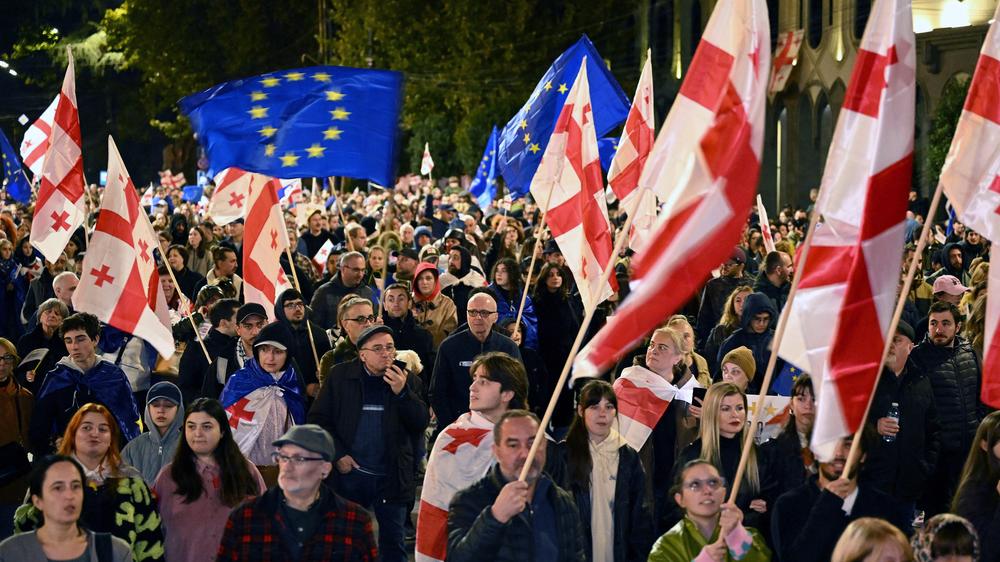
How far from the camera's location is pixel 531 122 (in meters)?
16.6

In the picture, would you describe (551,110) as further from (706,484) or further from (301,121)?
(706,484)

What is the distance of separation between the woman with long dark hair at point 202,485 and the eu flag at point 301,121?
3587 mm

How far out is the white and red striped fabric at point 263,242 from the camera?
12094 mm

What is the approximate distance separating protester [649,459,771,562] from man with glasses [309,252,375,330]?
6.52 m

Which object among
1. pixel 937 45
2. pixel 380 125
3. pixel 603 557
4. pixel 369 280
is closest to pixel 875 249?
pixel 603 557

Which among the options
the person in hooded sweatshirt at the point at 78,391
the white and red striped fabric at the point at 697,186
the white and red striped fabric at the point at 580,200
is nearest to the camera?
the white and red striped fabric at the point at 697,186

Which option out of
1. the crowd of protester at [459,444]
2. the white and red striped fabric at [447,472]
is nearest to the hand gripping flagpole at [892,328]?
the crowd of protester at [459,444]

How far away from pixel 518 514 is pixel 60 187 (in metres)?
9.73

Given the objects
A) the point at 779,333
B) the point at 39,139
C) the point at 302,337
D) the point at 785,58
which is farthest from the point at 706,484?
the point at 785,58

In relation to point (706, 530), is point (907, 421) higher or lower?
lower

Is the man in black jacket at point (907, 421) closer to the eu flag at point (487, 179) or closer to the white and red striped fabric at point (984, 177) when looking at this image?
the white and red striped fabric at point (984, 177)

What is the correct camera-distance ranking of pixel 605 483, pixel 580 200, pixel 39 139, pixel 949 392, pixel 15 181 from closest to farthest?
pixel 605 483, pixel 949 392, pixel 580 200, pixel 39 139, pixel 15 181

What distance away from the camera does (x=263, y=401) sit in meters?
9.41

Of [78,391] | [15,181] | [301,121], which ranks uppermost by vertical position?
[301,121]
